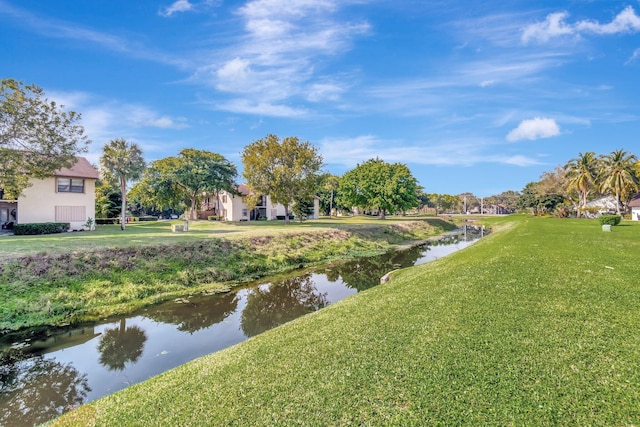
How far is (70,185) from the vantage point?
979 inches

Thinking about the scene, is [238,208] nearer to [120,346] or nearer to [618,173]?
[120,346]

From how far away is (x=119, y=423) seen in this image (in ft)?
14.1

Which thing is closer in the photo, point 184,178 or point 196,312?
point 196,312

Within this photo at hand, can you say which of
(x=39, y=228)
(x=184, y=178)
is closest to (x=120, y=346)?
(x=39, y=228)

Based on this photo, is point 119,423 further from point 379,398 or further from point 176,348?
point 176,348

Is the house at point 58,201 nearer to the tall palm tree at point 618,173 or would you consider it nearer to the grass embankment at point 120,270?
the grass embankment at point 120,270

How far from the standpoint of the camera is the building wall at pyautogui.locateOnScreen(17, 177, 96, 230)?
23.0 metres

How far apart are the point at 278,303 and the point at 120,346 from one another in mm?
5313

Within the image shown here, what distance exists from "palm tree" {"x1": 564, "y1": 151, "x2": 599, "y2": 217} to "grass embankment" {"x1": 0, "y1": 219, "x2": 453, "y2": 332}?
5491 cm

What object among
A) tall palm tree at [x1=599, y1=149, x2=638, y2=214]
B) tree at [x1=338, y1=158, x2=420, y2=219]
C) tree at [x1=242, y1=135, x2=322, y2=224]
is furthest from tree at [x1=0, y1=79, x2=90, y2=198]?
tall palm tree at [x1=599, y1=149, x2=638, y2=214]

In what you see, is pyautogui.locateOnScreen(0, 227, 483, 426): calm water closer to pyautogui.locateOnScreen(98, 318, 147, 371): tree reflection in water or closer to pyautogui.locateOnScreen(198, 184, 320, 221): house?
pyautogui.locateOnScreen(98, 318, 147, 371): tree reflection in water

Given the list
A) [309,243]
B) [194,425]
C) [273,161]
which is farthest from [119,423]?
[273,161]

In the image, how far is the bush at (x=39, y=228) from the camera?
21.2 m

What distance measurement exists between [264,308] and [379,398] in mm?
8231
